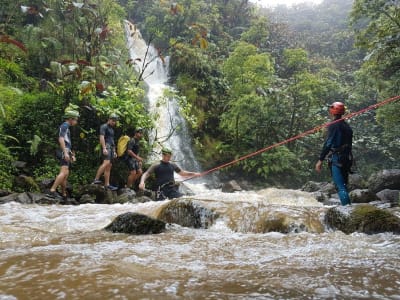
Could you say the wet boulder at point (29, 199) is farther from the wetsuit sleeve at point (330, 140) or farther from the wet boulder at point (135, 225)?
the wetsuit sleeve at point (330, 140)

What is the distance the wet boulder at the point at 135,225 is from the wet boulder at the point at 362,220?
7.70 feet

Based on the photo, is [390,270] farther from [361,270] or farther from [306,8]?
[306,8]

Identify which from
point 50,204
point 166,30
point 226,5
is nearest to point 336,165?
point 50,204

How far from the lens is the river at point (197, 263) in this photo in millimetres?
2148

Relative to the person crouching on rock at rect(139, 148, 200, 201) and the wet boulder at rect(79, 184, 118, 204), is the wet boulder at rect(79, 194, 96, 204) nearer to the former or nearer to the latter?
the wet boulder at rect(79, 184, 118, 204)

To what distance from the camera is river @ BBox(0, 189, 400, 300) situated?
7.05 ft

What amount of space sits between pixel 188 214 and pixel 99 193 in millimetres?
3764

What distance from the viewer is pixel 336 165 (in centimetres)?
527

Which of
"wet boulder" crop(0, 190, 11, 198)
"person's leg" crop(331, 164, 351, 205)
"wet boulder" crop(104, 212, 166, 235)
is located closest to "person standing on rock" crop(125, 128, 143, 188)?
"wet boulder" crop(0, 190, 11, 198)

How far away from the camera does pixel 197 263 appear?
9.62 ft

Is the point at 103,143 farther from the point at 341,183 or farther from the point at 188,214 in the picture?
the point at 341,183

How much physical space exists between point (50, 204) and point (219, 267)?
549 centimetres

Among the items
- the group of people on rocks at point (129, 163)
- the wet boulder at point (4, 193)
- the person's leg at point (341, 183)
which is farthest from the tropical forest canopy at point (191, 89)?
the person's leg at point (341, 183)

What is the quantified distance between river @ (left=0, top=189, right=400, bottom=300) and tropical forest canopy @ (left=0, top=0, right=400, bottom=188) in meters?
2.72
